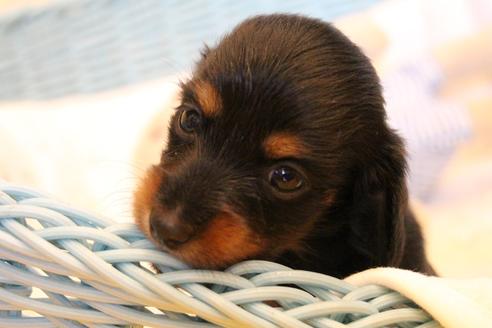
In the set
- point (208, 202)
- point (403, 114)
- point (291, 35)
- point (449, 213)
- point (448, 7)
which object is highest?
point (448, 7)

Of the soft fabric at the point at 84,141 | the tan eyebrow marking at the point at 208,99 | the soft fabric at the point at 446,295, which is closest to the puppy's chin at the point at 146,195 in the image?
the tan eyebrow marking at the point at 208,99

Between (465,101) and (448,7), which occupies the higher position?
(448,7)

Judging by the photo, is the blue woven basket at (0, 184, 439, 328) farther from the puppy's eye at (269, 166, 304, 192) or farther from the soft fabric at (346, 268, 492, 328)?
the puppy's eye at (269, 166, 304, 192)

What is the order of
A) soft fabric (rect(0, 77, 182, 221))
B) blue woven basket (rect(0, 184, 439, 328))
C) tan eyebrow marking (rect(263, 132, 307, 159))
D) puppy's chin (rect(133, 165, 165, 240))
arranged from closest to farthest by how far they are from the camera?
1. blue woven basket (rect(0, 184, 439, 328))
2. puppy's chin (rect(133, 165, 165, 240))
3. tan eyebrow marking (rect(263, 132, 307, 159))
4. soft fabric (rect(0, 77, 182, 221))

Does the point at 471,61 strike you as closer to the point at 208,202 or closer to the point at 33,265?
the point at 208,202

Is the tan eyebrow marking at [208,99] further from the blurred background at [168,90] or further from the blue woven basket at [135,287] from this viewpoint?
the blurred background at [168,90]

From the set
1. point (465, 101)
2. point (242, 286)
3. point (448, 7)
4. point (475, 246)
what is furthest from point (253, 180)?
point (448, 7)

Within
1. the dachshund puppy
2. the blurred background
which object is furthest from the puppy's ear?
the blurred background

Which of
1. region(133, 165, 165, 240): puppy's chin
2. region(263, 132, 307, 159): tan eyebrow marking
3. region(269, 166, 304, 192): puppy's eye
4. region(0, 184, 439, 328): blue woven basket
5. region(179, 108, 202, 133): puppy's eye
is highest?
region(179, 108, 202, 133): puppy's eye
